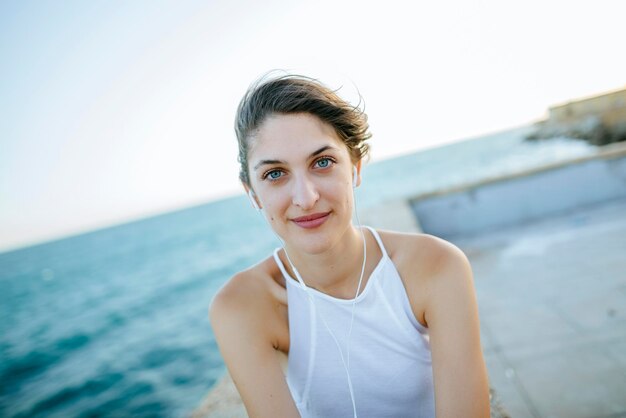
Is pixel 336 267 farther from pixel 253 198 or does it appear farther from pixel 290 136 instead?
pixel 290 136

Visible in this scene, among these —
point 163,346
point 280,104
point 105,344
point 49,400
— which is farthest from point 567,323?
point 105,344

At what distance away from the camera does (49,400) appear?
32.4 feet

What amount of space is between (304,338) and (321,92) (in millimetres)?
1142

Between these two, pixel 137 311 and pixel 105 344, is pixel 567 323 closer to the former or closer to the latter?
pixel 105 344

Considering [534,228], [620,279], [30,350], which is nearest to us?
[620,279]

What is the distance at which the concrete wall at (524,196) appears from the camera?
6.15 metres

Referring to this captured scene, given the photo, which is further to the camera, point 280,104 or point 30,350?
point 30,350

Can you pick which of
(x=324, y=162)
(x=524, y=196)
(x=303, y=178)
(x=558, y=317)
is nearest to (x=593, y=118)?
(x=524, y=196)

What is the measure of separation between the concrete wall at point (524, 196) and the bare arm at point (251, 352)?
→ 18.7 feet

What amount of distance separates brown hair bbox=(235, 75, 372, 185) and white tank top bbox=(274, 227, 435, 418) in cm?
68

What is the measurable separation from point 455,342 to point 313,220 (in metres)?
0.78

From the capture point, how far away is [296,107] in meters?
1.47

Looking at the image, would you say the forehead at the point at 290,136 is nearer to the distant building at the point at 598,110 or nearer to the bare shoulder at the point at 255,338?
the bare shoulder at the point at 255,338

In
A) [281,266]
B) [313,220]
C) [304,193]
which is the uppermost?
[304,193]
